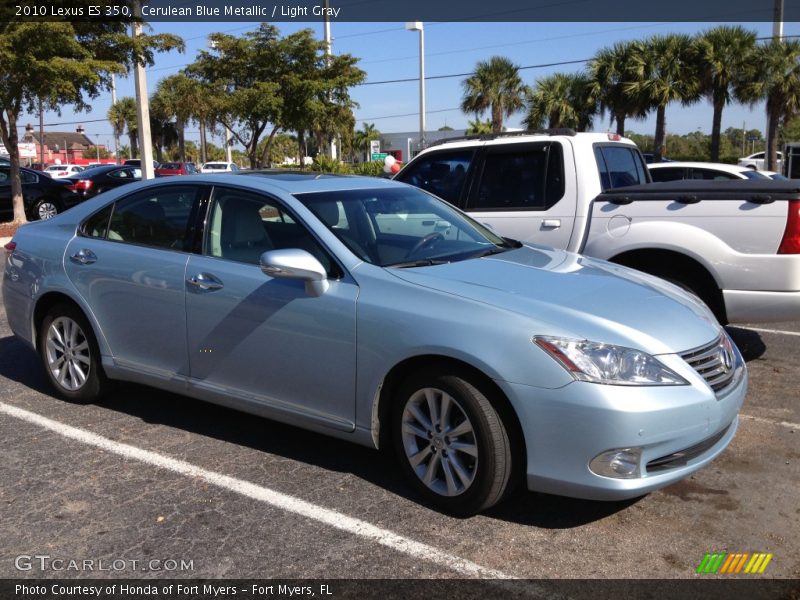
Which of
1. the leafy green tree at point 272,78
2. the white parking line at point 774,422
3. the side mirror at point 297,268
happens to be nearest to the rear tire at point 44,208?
the leafy green tree at point 272,78

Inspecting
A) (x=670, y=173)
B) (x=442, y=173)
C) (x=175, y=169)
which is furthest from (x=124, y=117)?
(x=442, y=173)

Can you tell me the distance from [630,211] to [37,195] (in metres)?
17.9

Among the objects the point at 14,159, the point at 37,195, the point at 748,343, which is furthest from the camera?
the point at 37,195

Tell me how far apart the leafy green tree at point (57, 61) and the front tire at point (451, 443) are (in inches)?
599

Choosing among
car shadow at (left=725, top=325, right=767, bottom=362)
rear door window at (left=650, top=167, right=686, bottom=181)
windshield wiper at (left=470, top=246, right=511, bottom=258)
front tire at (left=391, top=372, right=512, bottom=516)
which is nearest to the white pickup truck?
car shadow at (left=725, top=325, right=767, bottom=362)

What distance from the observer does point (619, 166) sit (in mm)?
7152

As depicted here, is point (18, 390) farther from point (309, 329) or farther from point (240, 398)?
point (309, 329)

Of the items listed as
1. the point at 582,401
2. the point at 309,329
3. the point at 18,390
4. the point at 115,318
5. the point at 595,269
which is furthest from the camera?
the point at 18,390

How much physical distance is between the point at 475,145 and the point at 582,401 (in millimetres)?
4175

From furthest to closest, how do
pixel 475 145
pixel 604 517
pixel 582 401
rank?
1. pixel 475 145
2. pixel 604 517
3. pixel 582 401

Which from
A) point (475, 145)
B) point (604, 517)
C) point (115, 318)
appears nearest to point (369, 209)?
point (115, 318)

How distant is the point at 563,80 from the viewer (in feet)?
115
